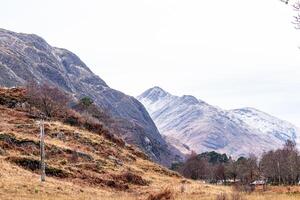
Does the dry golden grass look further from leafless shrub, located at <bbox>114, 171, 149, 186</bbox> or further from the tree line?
the tree line

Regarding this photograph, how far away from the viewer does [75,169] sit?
61188 millimetres

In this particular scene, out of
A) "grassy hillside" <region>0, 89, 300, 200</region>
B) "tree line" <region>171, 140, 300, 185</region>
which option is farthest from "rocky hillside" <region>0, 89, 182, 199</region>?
"tree line" <region>171, 140, 300, 185</region>

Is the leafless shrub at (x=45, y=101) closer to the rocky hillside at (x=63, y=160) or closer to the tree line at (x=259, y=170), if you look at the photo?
the rocky hillside at (x=63, y=160)

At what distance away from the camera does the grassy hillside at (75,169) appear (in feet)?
135

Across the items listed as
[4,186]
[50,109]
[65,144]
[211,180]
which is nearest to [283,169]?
[211,180]

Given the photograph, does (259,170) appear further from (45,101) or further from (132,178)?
(132,178)

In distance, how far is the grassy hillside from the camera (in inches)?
1622

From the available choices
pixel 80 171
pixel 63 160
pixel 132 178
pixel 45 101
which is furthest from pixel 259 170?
pixel 80 171

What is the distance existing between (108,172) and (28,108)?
34.2 meters

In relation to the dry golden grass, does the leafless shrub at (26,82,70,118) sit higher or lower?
higher

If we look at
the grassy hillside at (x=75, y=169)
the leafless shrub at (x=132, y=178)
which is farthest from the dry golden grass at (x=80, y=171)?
the leafless shrub at (x=132, y=178)

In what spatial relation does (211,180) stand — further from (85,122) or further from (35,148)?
(35,148)

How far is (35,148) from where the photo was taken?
67.4 metres

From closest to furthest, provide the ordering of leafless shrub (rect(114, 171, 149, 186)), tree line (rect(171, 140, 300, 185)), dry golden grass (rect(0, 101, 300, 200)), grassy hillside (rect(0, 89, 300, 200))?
dry golden grass (rect(0, 101, 300, 200)), grassy hillside (rect(0, 89, 300, 200)), leafless shrub (rect(114, 171, 149, 186)), tree line (rect(171, 140, 300, 185))
